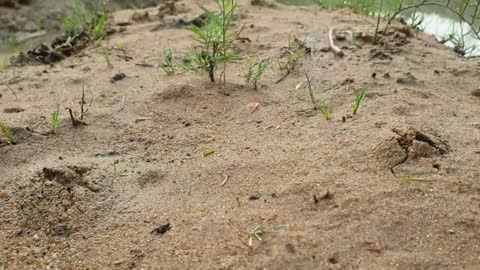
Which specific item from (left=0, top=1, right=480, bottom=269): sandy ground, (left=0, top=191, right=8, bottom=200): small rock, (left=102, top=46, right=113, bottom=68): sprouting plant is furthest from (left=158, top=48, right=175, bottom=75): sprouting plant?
(left=0, top=191, right=8, bottom=200): small rock

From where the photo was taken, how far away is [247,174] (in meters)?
1.90

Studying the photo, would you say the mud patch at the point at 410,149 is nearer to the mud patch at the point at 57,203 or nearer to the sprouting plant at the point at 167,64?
the mud patch at the point at 57,203

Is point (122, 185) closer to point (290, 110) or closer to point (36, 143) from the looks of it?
point (36, 143)

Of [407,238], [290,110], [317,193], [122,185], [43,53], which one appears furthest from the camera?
[43,53]

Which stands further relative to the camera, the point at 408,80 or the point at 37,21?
the point at 37,21

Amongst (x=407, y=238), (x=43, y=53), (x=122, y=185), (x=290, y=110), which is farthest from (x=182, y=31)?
(x=407, y=238)

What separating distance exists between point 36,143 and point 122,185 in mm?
499

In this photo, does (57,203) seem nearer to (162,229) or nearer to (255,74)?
(162,229)

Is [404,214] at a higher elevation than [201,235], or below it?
higher

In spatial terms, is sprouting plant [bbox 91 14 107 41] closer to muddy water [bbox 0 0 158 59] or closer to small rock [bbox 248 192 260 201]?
muddy water [bbox 0 0 158 59]

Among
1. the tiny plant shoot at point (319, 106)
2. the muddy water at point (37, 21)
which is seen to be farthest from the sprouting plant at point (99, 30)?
the tiny plant shoot at point (319, 106)

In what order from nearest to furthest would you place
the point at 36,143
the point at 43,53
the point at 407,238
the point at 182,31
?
the point at 407,238
the point at 36,143
the point at 43,53
the point at 182,31

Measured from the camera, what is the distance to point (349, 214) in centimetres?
160

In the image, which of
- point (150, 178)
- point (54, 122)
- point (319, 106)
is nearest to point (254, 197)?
point (150, 178)
